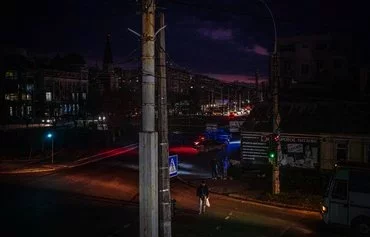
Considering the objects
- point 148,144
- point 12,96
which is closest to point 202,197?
point 148,144

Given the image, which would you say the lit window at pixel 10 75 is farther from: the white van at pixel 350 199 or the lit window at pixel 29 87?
the white van at pixel 350 199

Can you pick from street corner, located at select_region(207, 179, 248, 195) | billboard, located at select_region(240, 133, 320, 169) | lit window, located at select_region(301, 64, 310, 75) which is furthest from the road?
lit window, located at select_region(301, 64, 310, 75)

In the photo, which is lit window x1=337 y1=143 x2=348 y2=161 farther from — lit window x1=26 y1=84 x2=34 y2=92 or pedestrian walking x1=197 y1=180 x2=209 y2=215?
lit window x1=26 y1=84 x2=34 y2=92

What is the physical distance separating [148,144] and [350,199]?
1280 cm

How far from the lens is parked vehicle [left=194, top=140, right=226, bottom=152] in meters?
57.0

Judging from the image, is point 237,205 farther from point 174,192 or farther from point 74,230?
point 74,230

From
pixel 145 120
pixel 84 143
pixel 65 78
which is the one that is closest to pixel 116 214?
pixel 145 120

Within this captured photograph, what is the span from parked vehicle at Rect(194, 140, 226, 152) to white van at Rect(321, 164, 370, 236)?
37101 millimetres

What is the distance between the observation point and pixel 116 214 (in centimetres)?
2356

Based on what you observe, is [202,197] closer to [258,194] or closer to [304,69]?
[258,194]

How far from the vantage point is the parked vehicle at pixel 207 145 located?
57.0m

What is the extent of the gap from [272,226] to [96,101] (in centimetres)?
9420

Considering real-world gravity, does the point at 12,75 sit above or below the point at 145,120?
above

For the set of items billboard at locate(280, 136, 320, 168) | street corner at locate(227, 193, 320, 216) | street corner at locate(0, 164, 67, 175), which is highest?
billboard at locate(280, 136, 320, 168)
